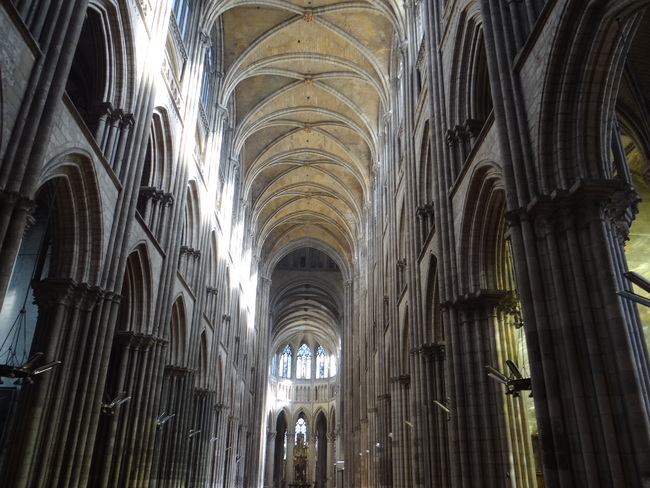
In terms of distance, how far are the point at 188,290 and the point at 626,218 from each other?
1639 cm

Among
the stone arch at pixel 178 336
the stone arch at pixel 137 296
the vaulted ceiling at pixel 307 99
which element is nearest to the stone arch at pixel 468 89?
the stone arch at pixel 137 296

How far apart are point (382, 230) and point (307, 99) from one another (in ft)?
30.8

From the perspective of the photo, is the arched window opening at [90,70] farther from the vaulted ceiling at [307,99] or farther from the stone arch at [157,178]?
the vaulted ceiling at [307,99]

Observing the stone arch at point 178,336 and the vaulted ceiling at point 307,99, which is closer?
the stone arch at point 178,336

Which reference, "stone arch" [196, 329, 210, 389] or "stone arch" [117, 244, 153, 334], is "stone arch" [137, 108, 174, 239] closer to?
"stone arch" [117, 244, 153, 334]

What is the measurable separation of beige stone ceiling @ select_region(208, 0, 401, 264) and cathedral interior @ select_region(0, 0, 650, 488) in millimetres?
159

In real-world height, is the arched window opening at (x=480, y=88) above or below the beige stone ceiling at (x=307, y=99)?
below

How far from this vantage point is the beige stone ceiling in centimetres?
2619

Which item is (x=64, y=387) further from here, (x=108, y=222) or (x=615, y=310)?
(x=615, y=310)

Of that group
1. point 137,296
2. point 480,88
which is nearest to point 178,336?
point 137,296

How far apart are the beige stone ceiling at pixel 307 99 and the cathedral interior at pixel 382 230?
159 mm

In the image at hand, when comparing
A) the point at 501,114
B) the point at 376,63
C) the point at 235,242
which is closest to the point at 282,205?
the point at 235,242

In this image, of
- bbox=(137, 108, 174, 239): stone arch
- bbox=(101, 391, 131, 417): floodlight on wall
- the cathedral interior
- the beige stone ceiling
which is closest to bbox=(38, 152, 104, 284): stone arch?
the cathedral interior

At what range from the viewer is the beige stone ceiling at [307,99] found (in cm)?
2619
